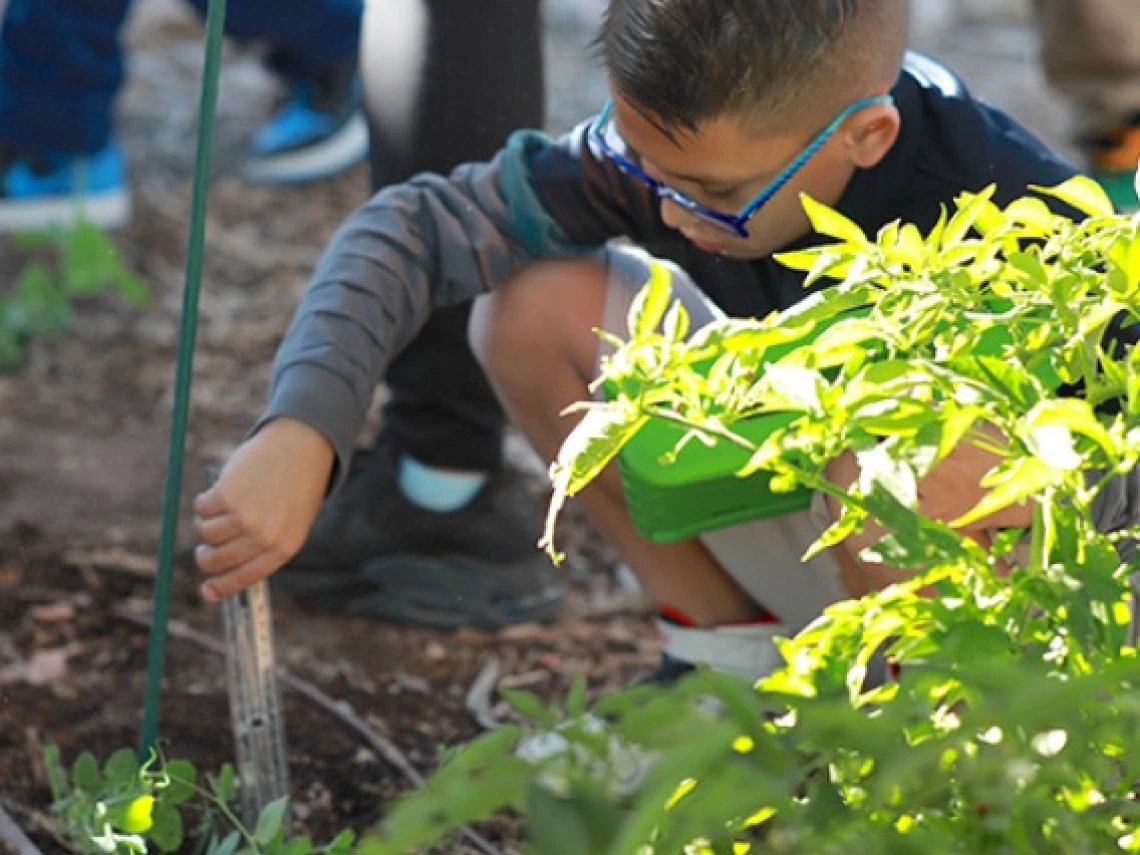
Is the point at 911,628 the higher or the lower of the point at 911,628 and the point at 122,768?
the higher

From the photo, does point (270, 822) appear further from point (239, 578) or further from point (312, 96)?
point (312, 96)

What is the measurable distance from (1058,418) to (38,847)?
1.10 metres

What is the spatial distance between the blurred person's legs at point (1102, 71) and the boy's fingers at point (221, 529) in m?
2.05

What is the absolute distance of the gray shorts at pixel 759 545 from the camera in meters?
1.95

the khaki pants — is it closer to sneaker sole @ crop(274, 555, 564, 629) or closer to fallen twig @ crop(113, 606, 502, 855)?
sneaker sole @ crop(274, 555, 564, 629)

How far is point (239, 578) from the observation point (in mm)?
1632

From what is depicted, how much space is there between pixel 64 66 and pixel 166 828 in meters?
2.03

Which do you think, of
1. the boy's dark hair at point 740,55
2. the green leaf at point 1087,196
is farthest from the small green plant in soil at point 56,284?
the green leaf at point 1087,196

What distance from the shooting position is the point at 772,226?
180 centimetres

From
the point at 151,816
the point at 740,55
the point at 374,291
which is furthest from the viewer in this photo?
the point at 374,291

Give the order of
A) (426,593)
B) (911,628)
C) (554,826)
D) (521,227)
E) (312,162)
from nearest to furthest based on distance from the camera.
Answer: (554,826) → (911,628) → (521,227) → (426,593) → (312,162)

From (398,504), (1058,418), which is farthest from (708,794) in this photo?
(398,504)

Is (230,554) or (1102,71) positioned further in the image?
(1102,71)

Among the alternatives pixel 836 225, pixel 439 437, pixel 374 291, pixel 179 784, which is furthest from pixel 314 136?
pixel 836 225
